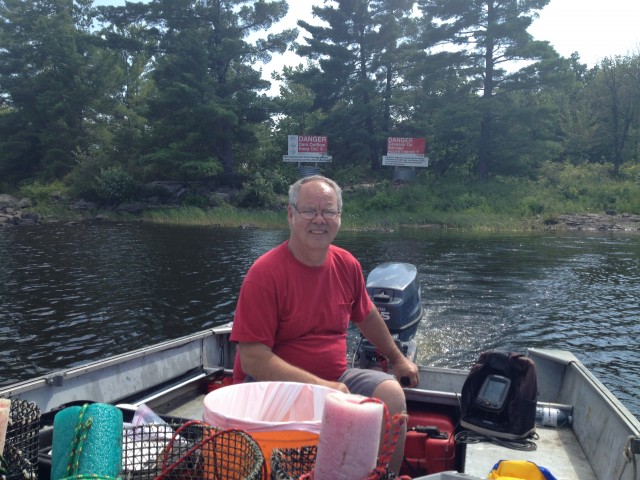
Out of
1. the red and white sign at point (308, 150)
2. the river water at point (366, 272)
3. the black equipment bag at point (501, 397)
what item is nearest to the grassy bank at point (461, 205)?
the red and white sign at point (308, 150)

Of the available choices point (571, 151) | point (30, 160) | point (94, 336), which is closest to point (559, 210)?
point (571, 151)

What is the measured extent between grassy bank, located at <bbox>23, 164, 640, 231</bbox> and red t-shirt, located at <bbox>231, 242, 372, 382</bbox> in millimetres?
24200

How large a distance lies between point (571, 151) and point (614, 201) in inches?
464

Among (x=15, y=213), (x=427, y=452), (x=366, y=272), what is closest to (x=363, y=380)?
(x=427, y=452)

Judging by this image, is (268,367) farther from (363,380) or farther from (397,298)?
(397,298)

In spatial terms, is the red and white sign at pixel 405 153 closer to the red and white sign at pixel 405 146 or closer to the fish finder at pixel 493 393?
the red and white sign at pixel 405 146

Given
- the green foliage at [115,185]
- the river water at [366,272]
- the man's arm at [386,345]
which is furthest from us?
the green foliage at [115,185]

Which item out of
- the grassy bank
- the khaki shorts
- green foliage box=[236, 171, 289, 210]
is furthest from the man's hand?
green foliage box=[236, 171, 289, 210]

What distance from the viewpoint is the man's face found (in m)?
2.94

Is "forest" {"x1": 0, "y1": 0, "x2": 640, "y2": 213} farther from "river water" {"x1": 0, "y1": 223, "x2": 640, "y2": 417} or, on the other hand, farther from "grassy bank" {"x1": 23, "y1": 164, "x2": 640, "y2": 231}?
"river water" {"x1": 0, "y1": 223, "x2": 640, "y2": 417}

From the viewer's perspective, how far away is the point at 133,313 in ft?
37.0

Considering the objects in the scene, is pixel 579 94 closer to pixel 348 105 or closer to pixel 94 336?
pixel 348 105

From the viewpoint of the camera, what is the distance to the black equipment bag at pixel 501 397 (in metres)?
3.52

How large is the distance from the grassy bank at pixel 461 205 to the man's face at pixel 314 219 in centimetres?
2425
